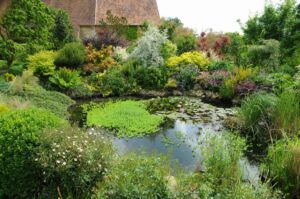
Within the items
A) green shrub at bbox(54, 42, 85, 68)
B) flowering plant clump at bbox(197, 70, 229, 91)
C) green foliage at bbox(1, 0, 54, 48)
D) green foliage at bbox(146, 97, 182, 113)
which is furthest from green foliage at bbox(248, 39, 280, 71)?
green foliage at bbox(1, 0, 54, 48)

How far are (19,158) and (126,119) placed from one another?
470cm

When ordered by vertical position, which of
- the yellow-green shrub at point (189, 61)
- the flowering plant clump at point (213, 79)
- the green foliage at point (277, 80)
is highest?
the yellow-green shrub at point (189, 61)

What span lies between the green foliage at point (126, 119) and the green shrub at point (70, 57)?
13.6ft

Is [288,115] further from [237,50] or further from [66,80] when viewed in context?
[237,50]

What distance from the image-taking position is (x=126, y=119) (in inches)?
331

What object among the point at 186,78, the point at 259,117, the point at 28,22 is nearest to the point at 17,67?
the point at 28,22

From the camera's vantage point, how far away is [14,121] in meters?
4.02

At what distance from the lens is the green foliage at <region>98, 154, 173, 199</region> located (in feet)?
11.3

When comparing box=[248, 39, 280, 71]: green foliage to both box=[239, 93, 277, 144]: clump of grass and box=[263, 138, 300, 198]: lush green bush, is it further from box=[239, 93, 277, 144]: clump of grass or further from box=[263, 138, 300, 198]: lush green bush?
box=[263, 138, 300, 198]: lush green bush

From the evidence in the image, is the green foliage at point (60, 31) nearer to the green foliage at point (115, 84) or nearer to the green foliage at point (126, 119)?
the green foliage at point (115, 84)

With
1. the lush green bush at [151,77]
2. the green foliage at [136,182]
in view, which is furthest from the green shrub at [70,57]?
the green foliage at [136,182]

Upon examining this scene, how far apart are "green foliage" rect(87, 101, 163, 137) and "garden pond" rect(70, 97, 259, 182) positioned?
229 millimetres

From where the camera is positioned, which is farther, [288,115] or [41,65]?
[41,65]

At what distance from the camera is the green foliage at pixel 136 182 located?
3.43 meters
